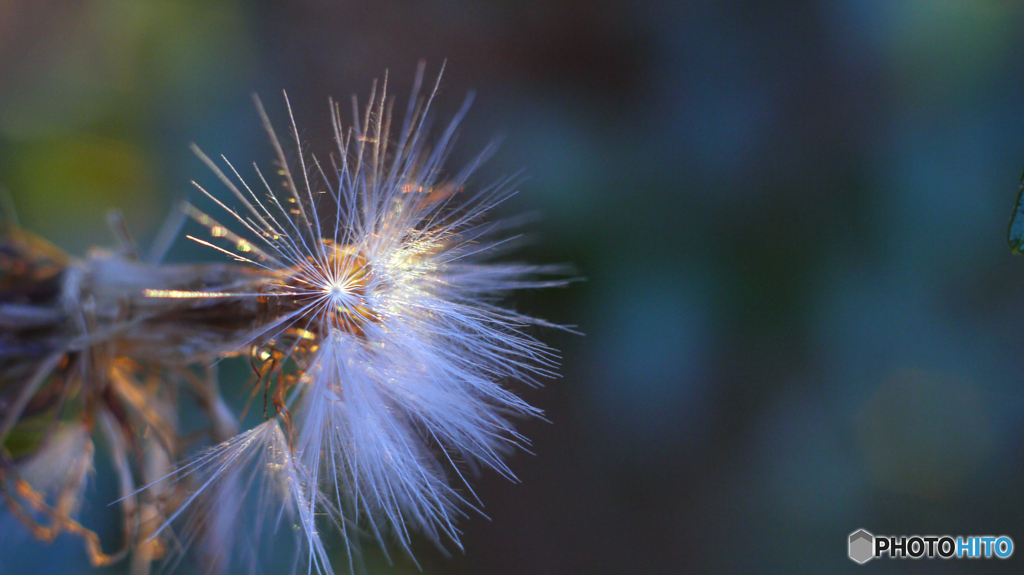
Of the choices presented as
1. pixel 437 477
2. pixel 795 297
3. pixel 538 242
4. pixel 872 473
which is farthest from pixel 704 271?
pixel 437 477

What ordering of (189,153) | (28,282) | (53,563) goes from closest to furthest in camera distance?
(28,282) < (53,563) < (189,153)

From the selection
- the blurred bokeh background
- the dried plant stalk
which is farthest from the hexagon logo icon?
the dried plant stalk

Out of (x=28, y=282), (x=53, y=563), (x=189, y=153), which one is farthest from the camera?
(x=189, y=153)

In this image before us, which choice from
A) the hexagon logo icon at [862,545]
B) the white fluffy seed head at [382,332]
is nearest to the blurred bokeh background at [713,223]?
the hexagon logo icon at [862,545]

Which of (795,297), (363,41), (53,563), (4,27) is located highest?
(363,41)

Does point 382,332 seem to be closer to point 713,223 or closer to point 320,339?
point 320,339

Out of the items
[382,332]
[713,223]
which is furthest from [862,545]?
[382,332]

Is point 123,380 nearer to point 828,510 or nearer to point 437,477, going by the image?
point 437,477
